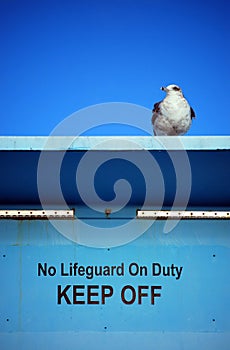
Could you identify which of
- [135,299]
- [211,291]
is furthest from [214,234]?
[135,299]

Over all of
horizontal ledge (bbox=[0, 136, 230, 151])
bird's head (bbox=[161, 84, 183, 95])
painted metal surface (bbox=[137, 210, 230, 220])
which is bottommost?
painted metal surface (bbox=[137, 210, 230, 220])

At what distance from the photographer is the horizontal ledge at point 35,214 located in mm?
1713

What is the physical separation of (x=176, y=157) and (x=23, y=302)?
0.71 metres

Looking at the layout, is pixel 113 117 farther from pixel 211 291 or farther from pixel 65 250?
pixel 211 291

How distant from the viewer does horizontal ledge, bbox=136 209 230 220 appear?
171 centimetres

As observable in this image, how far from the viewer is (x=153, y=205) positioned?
1.75m

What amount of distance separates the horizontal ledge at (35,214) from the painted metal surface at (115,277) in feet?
0.05

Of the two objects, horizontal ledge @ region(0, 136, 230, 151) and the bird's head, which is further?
the bird's head

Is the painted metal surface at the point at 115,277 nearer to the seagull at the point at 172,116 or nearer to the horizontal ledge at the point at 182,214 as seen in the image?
the horizontal ledge at the point at 182,214

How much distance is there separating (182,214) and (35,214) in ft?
1.61

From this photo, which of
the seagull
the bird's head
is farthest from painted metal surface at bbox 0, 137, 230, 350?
the bird's head

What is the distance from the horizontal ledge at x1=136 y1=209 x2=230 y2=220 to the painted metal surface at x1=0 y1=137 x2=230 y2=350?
11 mm

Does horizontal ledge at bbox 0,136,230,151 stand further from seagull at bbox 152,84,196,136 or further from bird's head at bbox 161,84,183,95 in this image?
bird's head at bbox 161,84,183,95

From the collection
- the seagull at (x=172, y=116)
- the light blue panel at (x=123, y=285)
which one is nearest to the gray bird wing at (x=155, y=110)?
the seagull at (x=172, y=116)
